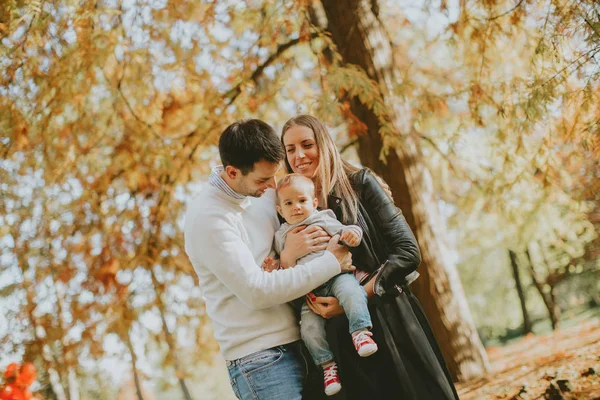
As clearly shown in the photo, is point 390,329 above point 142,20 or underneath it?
underneath

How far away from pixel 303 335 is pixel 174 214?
15.7 ft

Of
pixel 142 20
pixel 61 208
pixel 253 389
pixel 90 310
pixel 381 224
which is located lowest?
pixel 253 389

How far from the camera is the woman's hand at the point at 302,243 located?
7.51 feet

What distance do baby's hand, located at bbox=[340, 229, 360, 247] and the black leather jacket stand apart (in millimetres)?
99

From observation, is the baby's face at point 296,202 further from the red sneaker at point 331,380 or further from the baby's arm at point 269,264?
the red sneaker at point 331,380

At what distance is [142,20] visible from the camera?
5.93 m

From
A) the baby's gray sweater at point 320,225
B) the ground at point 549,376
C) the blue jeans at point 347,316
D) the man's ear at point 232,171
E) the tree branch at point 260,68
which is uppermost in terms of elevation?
the tree branch at point 260,68

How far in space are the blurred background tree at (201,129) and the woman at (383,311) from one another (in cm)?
201

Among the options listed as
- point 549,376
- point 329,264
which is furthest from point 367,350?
point 549,376

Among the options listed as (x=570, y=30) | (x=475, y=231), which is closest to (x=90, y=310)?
(x=570, y=30)

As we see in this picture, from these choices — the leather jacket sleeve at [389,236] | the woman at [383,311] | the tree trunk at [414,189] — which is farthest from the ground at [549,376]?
the leather jacket sleeve at [389,236]

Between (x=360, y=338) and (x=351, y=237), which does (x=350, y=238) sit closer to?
(x=351, y=237)

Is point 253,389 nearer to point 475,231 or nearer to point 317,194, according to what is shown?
point 317,194

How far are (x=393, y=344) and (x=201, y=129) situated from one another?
4286 millimetres
